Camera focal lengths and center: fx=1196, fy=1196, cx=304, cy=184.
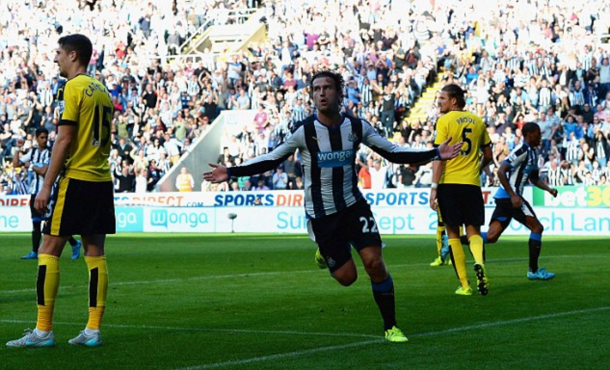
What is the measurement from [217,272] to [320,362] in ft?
28.3

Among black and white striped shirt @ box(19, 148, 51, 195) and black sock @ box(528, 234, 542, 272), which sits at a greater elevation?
black and white striped shirt @ box(19, 148, 51, 195)

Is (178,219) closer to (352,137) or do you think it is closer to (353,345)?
(352,137)

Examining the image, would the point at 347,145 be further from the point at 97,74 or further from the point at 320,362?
the point at 97,74

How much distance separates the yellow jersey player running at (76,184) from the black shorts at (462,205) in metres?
4.91

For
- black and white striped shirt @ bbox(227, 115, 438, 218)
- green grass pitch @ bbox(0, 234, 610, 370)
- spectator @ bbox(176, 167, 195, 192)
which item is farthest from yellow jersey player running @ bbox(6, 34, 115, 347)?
spectator @ bbox(176, 167, 195, 192)

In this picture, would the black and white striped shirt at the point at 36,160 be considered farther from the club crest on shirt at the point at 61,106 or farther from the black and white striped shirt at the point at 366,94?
the black and white striped shirt at the point at 366,94

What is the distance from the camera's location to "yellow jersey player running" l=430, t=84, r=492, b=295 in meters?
12.6

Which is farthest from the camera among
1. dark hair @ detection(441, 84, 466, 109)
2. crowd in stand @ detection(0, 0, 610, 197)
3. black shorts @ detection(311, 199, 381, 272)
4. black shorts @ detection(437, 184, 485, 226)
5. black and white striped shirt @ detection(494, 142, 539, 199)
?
crowd in stand @ detection(0, 0, 610, 197)

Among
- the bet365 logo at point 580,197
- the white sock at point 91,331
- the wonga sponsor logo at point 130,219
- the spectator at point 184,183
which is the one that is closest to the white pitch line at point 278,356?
the white sock at point 91,331

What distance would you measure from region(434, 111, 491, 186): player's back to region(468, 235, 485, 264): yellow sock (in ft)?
1.94

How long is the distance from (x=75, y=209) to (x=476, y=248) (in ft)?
17.3

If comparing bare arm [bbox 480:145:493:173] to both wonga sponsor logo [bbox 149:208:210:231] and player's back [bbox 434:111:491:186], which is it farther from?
wonga sponsor logo [bbox 149:208:210:231]

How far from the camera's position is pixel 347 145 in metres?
9.02

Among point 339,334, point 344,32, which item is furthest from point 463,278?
point 344,32
